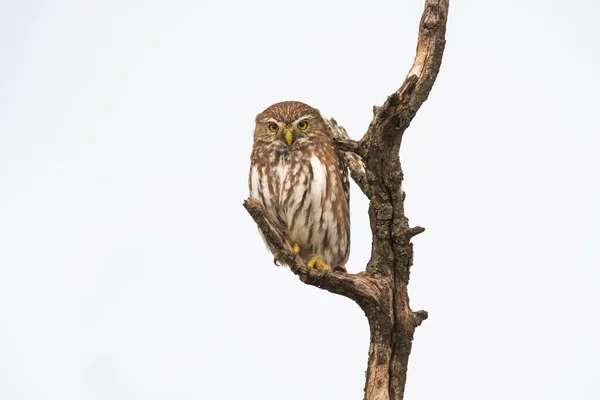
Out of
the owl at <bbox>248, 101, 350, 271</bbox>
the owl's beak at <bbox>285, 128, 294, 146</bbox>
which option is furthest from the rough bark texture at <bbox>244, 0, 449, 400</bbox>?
the owl's beak at <bbox>285, 128, 294, 146</bbox>

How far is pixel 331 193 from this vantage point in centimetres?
690

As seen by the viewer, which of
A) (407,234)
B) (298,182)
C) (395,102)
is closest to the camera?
(395,102)

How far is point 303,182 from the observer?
684cm

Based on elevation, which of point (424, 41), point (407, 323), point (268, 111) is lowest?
point (407, 323)

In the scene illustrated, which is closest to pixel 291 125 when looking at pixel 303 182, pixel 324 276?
pixel 303 182

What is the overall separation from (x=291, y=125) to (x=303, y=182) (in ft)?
1.72

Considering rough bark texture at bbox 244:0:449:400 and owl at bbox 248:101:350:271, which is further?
owl at bbox 248:101:350:271

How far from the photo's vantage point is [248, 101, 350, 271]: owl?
22.5 ft

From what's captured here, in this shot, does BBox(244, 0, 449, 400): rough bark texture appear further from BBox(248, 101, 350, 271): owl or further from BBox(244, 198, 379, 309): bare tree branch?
BBox(248, 101, 350, 271): owl

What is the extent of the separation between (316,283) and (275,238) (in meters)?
0.47

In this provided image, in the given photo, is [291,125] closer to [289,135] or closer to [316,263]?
[289,135]

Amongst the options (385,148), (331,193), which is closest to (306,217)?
(331,193)

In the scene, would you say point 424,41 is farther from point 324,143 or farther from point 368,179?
point 324,143

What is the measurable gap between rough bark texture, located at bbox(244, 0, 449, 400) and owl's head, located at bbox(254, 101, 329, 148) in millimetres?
958
